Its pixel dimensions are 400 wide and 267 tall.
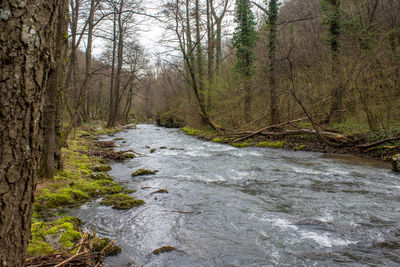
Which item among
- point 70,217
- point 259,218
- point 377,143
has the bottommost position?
point 259,218

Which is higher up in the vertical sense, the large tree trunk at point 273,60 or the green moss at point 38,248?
the large tree trunk at point 273,60

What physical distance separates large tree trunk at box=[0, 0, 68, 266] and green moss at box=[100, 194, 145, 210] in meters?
3.81

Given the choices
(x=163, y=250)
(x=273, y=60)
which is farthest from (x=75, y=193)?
(x=273, y=60)

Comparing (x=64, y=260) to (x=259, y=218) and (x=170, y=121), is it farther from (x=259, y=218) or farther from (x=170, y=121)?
(x=170, y=121)

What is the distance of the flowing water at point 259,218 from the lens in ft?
12.2

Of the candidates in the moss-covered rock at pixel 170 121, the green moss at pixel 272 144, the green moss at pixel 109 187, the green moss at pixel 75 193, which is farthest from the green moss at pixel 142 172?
the moss-covered rock at pixel 170 121

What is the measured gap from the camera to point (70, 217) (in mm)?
4395

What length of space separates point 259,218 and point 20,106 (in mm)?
4442

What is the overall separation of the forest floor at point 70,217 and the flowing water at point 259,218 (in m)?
0.31

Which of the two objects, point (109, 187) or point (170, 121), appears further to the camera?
point (170, 121)

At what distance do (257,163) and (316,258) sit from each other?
634 centimetres

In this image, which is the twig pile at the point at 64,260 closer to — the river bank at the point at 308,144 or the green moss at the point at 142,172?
the green moss at the point at 142,172

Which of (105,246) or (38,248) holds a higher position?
(38,248)

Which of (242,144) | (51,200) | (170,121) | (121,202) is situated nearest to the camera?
(51,200)
